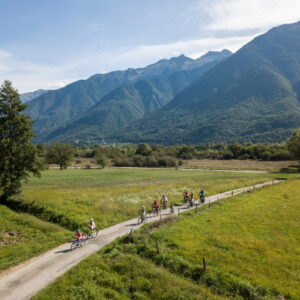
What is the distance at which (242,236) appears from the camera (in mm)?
22812

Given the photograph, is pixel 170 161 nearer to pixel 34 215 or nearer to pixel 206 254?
pixel 34 215

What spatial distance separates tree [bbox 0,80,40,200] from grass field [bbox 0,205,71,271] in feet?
14.0

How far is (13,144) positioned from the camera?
115ft

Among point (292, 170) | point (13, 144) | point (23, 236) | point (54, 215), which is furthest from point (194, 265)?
point (292, 170)

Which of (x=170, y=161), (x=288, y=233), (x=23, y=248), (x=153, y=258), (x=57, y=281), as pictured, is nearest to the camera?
(x=57, y=281)

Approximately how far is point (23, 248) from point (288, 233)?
24.3m

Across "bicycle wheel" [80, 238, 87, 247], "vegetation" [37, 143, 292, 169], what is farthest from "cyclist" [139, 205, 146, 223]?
"vegetation" [37, 143, 292, 169]

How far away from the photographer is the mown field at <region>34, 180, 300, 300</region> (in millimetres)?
14828

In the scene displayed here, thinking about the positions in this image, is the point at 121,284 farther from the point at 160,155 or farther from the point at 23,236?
the point at 160,155

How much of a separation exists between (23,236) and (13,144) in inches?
574

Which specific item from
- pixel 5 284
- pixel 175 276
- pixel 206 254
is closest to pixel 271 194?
pixel 206 254

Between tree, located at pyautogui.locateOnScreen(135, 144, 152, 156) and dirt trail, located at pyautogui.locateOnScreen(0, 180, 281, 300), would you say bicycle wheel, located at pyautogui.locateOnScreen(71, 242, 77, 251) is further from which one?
tree, located at pyautogui.locateOnScreen(135, 144, 152, 156)

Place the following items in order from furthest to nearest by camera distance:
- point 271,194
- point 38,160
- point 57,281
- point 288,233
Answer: point 271,194 < point 38,160 < point 288,233 < point 57,281

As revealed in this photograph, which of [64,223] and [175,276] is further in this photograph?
[64,223]
